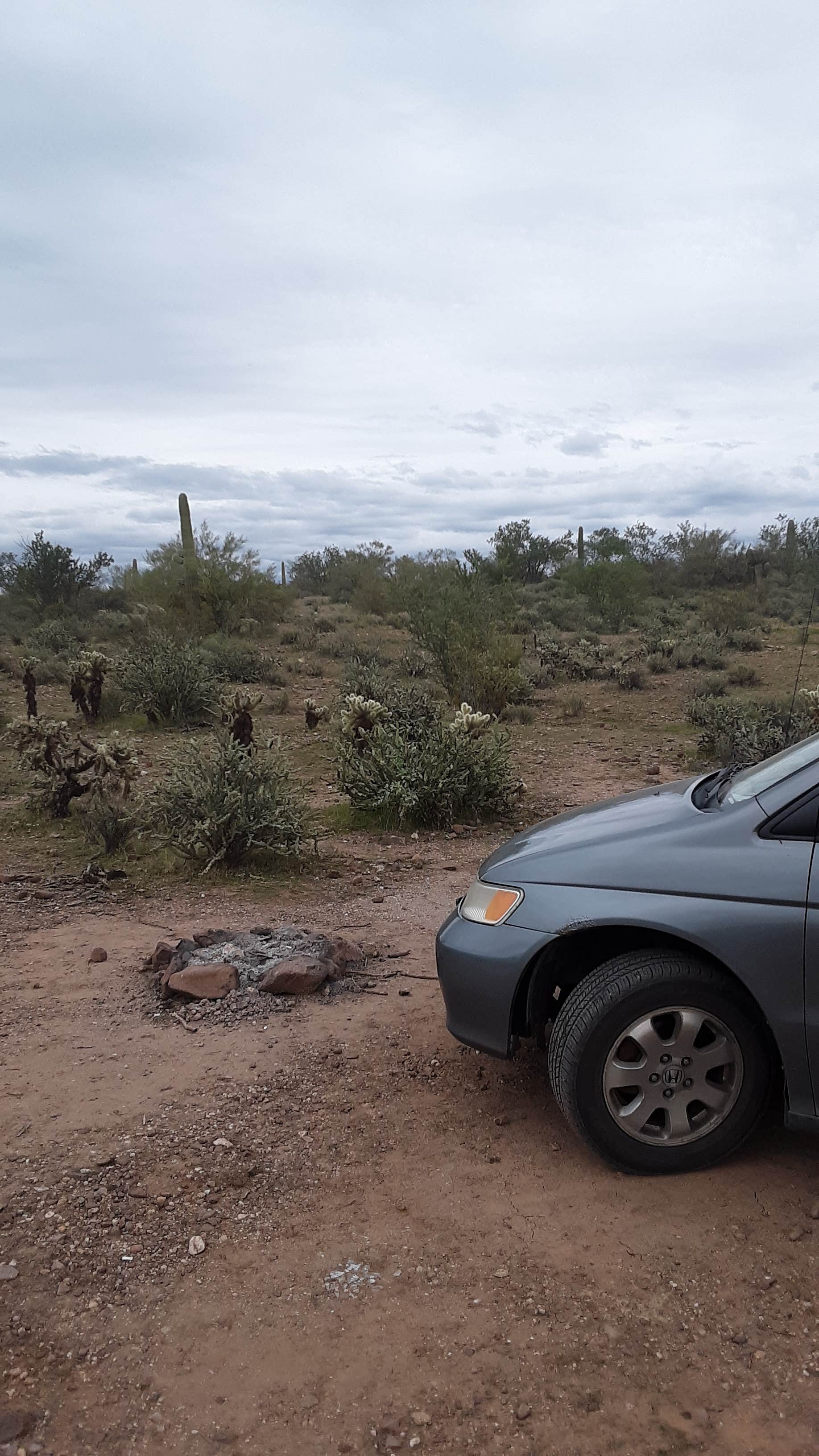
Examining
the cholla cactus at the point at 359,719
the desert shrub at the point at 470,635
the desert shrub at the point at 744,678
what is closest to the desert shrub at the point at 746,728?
the desert shrub at the point at 470,635

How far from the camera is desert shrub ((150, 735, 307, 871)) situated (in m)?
7.35

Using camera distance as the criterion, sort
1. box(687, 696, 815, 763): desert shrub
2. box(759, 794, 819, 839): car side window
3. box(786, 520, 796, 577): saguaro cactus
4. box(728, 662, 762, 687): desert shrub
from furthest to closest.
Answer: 1. box(786, 520, 796, 577): saguaro cactus
2. box(728, 662, 762, 687): desert shrub
3. box(687, 696, 815, 763): desert shrub
4. box(759, 794, 819, 839): car side window

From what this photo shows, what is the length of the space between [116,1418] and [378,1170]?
3.89 ft

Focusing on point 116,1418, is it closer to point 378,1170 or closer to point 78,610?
point 378,1170

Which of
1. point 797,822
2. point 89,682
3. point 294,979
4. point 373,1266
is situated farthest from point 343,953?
point 89,682

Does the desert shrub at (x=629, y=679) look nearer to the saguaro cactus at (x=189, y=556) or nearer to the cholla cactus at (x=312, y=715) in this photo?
the cholla cactus at (x=312, y=715)

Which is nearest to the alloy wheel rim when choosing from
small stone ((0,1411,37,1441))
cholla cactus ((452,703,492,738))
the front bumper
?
the front bumper

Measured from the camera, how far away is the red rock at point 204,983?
4.82 metres

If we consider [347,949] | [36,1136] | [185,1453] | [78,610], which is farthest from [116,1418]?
[78,610]

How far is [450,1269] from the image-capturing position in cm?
284

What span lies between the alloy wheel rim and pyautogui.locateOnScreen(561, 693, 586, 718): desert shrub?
38.1ft

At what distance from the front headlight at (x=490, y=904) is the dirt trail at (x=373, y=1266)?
2.65 feet

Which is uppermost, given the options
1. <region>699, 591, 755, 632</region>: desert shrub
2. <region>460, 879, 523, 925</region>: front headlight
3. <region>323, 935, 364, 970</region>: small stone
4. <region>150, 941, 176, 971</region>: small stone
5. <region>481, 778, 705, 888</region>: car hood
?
<region>699, 591, 755, 632</region>: desert shrub

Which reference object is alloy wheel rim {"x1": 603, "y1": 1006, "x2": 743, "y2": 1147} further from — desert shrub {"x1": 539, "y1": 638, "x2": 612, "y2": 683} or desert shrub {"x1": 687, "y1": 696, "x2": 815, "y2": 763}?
desert shrub {"x1": 539, "y1": 638, "x2": 612, "y2": 683}
